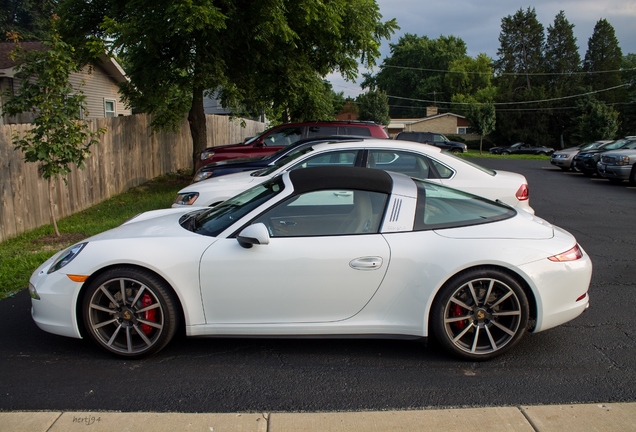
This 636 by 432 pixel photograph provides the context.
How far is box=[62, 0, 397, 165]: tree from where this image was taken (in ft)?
41.7

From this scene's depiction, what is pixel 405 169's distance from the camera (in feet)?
25.4

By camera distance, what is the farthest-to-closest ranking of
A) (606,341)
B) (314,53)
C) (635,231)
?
(314,53), (635,231), (606,341)

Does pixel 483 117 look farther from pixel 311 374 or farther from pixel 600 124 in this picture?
pixel 311 374

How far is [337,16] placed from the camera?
13.8 meters

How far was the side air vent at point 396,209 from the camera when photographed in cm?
431

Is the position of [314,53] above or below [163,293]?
above

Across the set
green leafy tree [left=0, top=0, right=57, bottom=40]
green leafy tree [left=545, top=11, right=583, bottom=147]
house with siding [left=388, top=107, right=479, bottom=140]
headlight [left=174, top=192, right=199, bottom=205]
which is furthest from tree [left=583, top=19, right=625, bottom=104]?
headlight [left=174, top=192, right=199, bottom=205]

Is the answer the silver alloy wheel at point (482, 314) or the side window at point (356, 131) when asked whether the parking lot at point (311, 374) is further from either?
the side window at point (356, 131)

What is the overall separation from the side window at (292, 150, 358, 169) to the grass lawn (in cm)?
366

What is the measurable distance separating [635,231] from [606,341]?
5749 mm

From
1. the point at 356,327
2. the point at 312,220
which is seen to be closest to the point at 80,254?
the point at 312,220

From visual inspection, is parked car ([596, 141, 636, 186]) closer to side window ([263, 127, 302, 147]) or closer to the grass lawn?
side window ([263, 127, 302, 147])

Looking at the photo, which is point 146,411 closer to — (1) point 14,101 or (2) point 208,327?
(2) point 208,327

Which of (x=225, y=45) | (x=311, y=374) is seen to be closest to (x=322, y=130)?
(x=225, y=45)
